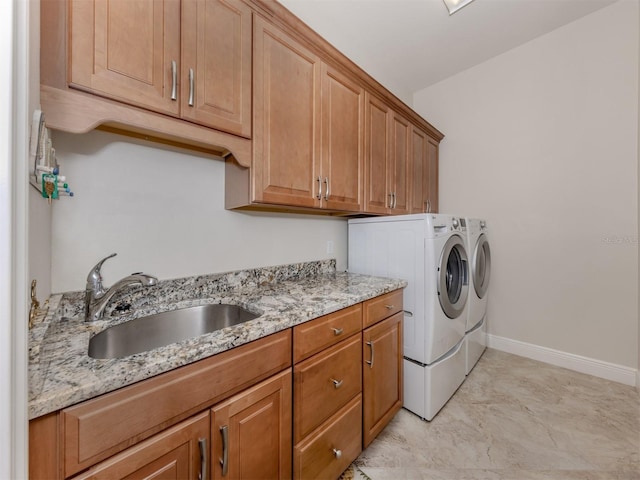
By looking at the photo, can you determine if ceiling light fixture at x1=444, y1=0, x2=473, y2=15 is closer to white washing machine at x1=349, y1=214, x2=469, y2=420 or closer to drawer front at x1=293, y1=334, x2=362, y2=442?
white washing machine at x1=349, y1=214, x2=469, y2=420

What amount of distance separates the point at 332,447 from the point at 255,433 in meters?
0.52

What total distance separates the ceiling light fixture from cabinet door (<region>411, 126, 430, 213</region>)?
0.86m

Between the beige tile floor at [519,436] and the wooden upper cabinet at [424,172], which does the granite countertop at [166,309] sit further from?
the wooden upper cabinet at [424,172]

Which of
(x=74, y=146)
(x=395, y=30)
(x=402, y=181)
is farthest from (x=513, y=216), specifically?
(x=74, y=146)

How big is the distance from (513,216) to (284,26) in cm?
262

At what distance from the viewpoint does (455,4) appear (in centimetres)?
191

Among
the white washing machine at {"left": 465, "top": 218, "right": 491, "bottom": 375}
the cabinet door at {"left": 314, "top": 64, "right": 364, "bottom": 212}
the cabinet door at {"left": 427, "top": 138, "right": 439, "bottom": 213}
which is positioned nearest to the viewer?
the cabinet door at {"left": 314, "top": 64, "right": 364, "bottom": 212}

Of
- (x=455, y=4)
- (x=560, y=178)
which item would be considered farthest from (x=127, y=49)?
(x=560, y=178)

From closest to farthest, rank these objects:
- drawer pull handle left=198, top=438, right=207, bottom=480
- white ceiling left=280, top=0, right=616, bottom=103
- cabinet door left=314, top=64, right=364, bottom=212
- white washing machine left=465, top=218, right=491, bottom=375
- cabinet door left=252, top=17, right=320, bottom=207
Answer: drawer pull handle left=198, top=438, right=207, bottom=480 → cabinet door left=252, top=17, right=320, bottom=207 → cabinet door left=314, top=64, right=364, bottom=212 → white ceiling left=280, top=0, right=616, bottom=103 → white washing machine left=465, top=218, right=491, bottom=375

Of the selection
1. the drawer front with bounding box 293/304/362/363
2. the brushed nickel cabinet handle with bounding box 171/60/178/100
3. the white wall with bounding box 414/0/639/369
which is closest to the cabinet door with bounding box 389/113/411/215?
the white wall with bounding box 414/0/639/369

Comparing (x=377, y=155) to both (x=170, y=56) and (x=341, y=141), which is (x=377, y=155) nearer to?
(x=341, y=141)

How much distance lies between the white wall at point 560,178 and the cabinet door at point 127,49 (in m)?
2.91

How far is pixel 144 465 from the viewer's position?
69 centimetres

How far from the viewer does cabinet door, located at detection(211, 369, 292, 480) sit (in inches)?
32.7
